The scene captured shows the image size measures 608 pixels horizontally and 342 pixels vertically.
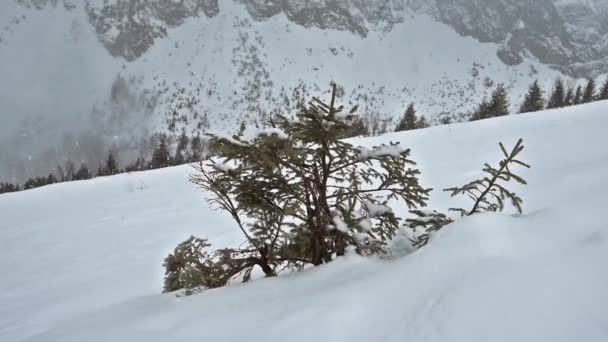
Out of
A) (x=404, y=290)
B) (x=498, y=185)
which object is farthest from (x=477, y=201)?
(x=404, y=290)

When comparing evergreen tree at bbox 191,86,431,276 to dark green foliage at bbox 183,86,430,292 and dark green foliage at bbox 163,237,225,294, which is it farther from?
dark green foliage at bbox 163,237,225,294

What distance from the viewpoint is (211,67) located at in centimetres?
14462

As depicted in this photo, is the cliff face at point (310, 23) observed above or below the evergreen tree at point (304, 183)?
above

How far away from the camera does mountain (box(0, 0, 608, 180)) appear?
131 meters

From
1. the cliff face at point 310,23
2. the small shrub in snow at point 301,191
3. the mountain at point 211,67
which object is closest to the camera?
the small shrub in snow at point 301,191

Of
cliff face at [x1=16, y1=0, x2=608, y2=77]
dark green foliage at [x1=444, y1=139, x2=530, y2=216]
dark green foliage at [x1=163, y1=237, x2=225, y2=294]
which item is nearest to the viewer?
dark green foliage at [x1=444, y1=139, x2=530, y2=216]

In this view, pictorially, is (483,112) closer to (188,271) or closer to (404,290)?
(188,271)

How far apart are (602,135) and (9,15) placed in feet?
689

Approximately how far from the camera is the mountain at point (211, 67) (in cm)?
13062

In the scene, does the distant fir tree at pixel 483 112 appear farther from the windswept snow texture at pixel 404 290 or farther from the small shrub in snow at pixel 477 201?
the windswept snow texture at pixel 404 290

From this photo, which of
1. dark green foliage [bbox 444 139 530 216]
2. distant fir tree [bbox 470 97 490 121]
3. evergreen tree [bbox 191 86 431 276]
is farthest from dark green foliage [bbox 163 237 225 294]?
distant fir tree [bbox 470 97 490 121]

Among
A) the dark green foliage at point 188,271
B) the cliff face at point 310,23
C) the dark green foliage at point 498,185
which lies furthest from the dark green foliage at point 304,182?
the cliff face at point 310,23

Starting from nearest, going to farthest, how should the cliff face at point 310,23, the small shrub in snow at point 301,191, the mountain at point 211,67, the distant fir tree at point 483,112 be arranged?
the small shrub in snow at point 301,191, the distant fir tree at point 483,112, the mountain at point 211,67, the cliff face at point 310,23

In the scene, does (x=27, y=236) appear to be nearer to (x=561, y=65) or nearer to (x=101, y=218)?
(x=101, y=218)
